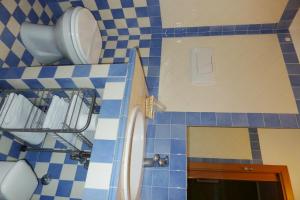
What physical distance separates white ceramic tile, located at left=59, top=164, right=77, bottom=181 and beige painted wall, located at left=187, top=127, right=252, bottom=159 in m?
0.88

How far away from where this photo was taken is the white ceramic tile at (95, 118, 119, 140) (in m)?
0.94

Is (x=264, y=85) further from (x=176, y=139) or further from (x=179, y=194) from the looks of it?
(x=179, y=194)

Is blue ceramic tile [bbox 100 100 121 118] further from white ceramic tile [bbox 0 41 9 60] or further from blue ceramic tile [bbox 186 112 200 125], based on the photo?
white ceramic tile [bbox 0 41 9 60]

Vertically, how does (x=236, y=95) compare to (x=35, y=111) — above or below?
above

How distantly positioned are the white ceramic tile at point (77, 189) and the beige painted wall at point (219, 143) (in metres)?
0.86

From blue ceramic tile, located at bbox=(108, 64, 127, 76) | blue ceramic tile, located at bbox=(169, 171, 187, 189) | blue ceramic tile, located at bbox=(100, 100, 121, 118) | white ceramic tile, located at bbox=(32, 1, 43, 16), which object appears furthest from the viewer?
white ceramic tile, located at bbox=(32, 1, 43, 16)

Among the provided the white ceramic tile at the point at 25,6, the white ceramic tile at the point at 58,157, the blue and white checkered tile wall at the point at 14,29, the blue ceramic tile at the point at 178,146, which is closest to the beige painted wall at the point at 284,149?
the blue ceramic tile at the point at 178,146

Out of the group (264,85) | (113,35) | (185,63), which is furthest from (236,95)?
(113,35)

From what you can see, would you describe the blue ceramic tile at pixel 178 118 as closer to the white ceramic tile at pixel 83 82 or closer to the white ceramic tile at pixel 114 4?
the white ceramic tile at pixel 83 82

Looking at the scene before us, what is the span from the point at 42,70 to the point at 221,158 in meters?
1.42

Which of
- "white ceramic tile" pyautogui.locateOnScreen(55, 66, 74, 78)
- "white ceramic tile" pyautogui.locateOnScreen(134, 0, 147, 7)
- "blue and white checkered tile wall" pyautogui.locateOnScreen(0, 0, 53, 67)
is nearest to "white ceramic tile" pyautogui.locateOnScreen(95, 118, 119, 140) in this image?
"white ceramic tile" pyautogui.locateOnScreen(55, 66, 74, 78)

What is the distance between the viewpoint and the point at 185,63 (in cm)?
161

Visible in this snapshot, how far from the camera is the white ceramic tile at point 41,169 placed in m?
1.37

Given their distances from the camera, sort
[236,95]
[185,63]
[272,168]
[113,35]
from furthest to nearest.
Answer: [113,35] → [272,168] → [185,63] → [236,95]
